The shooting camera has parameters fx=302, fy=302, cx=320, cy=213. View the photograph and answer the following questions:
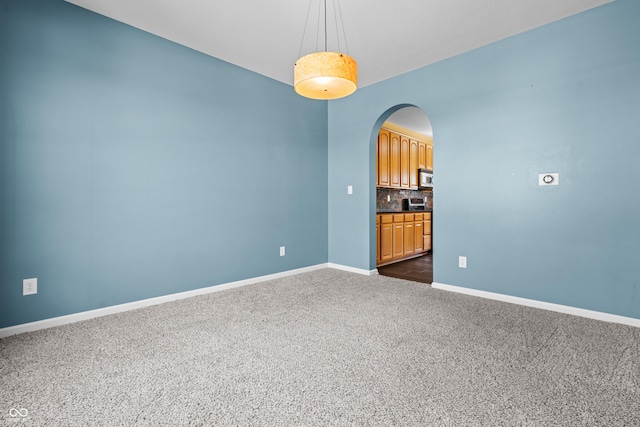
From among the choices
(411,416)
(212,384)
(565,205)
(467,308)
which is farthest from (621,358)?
(212,384)

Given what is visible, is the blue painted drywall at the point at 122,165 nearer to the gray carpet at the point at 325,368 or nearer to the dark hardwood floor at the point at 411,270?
the gray carpet at the point at 325,368

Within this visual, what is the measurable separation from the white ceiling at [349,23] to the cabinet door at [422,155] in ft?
10.0

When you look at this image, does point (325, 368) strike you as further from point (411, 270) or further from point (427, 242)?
point (427, 242)

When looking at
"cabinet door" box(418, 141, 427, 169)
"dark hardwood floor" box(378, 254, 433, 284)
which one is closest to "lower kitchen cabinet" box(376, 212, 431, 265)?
"dark hardwood floor" box(378, 254, 433, 284)

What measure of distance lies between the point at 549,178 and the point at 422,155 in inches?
149

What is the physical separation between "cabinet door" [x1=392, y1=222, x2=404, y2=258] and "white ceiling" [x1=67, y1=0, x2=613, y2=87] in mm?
2609

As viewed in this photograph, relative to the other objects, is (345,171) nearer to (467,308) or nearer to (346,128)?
(346,128)

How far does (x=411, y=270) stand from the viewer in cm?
458

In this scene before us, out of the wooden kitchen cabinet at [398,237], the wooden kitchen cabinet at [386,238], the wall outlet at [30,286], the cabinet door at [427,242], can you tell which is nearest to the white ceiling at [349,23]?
the wall outlet at [30,286]

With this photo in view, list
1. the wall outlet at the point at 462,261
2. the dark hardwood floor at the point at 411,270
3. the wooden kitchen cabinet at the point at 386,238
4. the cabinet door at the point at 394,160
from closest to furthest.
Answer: the wall outlet at the point at 462,261
the dark hardwood floor at the point at 411,270
the wooden kitchen cabinet at the point at 386,238
the cabinet door at the point at 394,160

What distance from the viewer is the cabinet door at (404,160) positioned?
5660mm

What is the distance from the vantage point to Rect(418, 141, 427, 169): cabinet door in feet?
20.8

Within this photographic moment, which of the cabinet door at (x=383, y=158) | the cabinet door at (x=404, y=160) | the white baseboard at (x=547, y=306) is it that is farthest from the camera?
the cabinet door at (x=404, y=160)

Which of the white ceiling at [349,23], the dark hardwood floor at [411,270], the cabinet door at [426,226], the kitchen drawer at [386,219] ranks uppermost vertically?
the white ceiling at [349,23]
